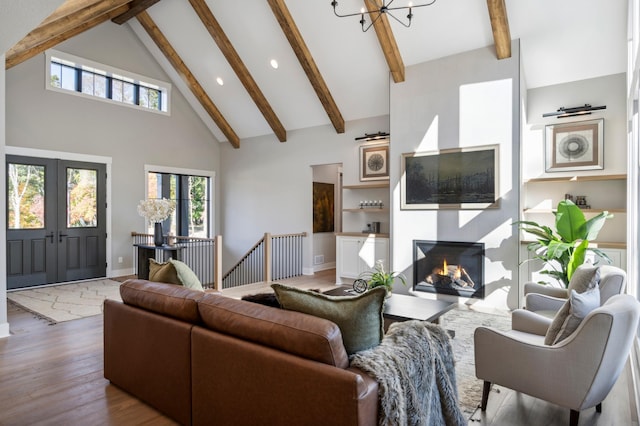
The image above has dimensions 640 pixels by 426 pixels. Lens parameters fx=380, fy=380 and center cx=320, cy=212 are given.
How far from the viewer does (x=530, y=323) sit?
9.91 feet

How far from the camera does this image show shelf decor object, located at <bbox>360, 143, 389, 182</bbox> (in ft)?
23.4

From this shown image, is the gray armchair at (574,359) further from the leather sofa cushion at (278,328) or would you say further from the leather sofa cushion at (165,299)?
the leather sofa cushion at (165,299)

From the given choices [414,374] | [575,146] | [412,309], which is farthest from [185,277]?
[575,146]

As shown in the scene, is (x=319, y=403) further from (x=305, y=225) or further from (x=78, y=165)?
(x=78, y=165)

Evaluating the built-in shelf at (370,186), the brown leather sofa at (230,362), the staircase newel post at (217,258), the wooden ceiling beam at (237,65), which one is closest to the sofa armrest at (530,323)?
the brown leather sofa at (230,362)

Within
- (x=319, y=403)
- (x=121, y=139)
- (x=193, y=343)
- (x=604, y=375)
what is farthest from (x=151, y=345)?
(x=121, y=139)

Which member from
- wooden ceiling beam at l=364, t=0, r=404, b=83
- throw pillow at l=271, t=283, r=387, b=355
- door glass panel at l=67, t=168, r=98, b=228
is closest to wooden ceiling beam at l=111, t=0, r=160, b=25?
door glass panel at l=67, t=168, r=98, b=228

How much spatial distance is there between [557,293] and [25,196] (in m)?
8.17

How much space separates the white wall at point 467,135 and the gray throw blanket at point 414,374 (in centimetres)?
370

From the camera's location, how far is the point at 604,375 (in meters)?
2.14

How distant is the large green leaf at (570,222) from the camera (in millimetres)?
4344

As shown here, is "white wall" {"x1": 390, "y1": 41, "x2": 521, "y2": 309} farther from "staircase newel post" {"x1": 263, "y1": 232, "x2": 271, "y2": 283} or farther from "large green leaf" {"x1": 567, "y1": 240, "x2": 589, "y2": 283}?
"staircase newel post" {"x1": 263, "y1": 232, "x2": 271, "y2": 283}

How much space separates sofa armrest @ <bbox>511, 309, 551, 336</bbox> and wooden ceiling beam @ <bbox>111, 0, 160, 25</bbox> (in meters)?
7.65

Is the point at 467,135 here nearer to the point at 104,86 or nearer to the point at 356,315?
the point at 356,315
